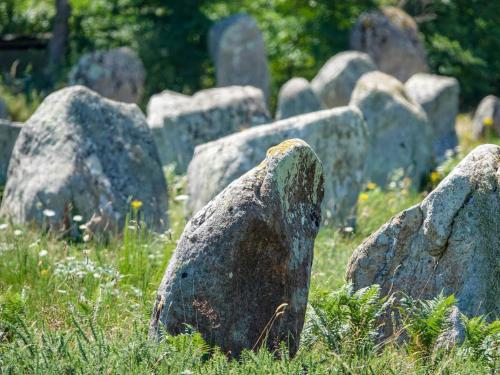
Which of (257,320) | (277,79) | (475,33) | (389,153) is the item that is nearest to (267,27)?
(277,79)

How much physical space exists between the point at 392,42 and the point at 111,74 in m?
4.88

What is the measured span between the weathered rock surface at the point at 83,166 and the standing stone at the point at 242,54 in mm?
7951

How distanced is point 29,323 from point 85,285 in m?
0.72

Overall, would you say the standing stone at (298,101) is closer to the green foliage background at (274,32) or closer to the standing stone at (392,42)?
the standing stone at (392,42)

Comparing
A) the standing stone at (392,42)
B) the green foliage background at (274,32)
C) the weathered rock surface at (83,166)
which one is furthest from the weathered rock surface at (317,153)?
the green foliage background at (274,32)

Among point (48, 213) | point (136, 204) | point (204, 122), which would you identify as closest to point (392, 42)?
point (204, 122)

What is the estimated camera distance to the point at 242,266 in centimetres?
448

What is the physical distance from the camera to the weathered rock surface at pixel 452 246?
497cm

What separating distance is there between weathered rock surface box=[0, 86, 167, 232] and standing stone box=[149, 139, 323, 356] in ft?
9.67

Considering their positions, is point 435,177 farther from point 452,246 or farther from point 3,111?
point 452,246

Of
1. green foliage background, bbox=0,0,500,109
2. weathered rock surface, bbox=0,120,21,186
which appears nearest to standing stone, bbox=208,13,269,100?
green foliage background, bbox=0,0,500,109

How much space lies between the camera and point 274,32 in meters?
18.9

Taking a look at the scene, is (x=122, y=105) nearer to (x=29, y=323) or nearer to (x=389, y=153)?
(x=29, y=323)

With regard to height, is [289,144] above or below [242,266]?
above
